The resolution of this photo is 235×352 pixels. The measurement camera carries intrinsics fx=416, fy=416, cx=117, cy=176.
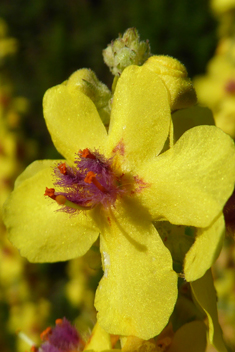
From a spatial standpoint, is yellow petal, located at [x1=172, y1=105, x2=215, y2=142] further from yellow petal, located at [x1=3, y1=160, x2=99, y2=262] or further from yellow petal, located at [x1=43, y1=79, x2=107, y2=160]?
yellow petal, located at [x1=3, y1=160, x2=99, y2=262]

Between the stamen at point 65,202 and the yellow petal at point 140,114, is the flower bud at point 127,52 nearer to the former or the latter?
the yellow petal at point 140,114

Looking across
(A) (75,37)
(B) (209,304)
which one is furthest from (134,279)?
(A) (75,37)

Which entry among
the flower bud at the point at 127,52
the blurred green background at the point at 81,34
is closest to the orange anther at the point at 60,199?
the flower bud at the point at 127,52

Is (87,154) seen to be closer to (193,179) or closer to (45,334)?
(193,179)

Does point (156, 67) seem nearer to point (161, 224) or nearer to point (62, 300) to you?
point (161, 224)

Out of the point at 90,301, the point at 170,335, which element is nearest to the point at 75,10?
the point at 90,301

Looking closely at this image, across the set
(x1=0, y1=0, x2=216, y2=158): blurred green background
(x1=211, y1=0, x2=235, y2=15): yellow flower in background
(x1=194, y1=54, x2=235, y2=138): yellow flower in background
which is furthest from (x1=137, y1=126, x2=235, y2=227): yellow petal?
(x1=0, y1=0, x2=216, y2=158): blurred green background
